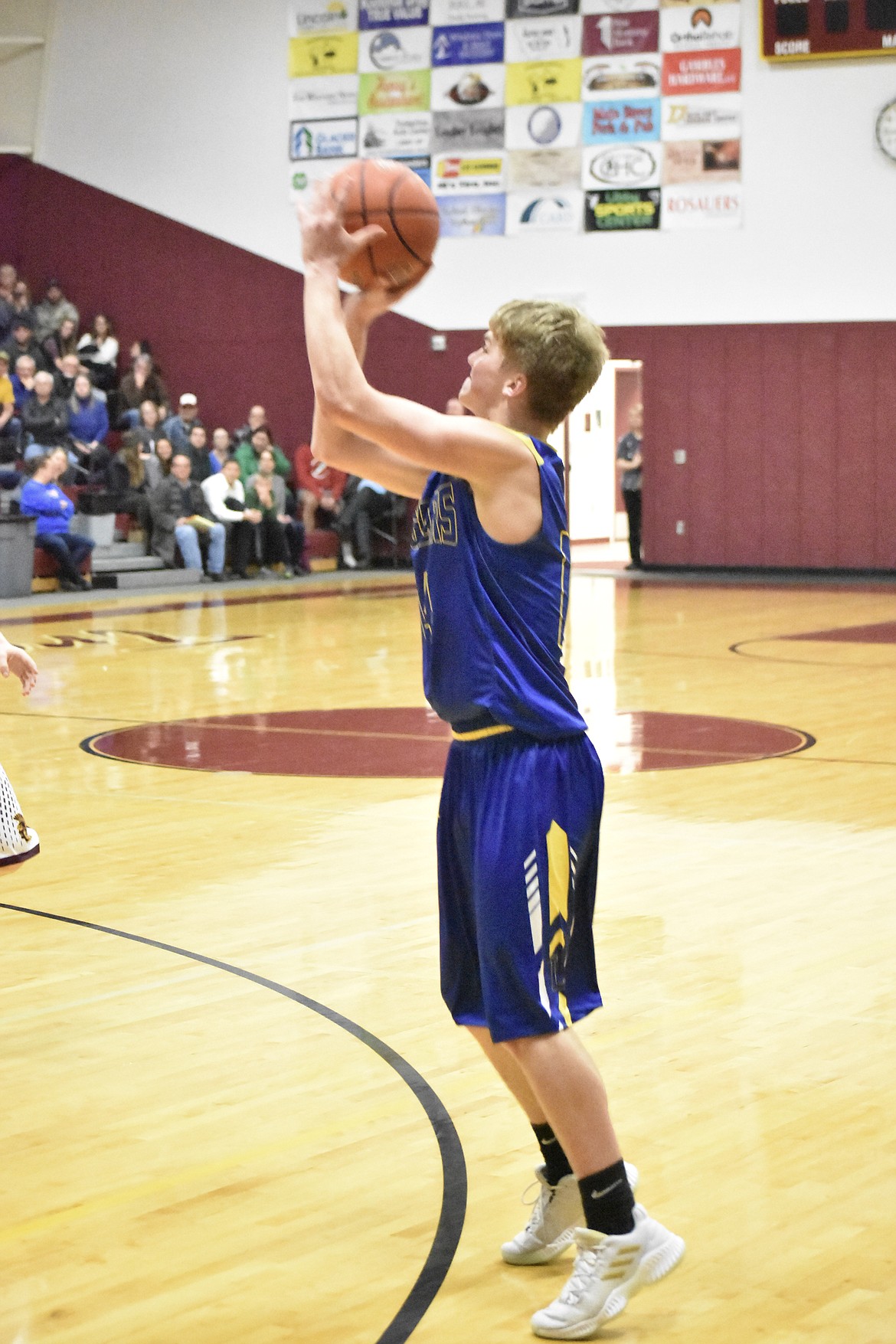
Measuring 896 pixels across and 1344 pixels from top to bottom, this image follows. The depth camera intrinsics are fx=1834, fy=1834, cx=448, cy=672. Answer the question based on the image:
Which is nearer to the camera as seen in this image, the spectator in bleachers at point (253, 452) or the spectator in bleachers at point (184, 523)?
the spectator in bleachers at point (184, 523)

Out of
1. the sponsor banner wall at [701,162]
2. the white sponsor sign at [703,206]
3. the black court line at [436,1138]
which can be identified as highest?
the sponsor banner wall at [701,162]

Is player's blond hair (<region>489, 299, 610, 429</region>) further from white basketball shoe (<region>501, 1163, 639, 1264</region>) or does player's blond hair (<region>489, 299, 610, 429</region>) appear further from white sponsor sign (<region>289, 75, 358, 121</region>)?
white sponsor sign (<region>289, 75, 358, 121</region>)

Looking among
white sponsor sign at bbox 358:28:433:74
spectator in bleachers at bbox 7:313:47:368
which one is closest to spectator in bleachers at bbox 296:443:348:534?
spectator in bleachers at bbox 7:313:47:368

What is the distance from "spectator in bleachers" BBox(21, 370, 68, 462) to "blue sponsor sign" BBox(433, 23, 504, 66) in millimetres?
6334

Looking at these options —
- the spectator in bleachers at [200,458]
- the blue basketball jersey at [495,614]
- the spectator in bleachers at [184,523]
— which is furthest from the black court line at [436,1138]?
the spectator in bleachers at [200,458]

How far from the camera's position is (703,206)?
20.4 metres

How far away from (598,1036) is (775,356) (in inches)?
685

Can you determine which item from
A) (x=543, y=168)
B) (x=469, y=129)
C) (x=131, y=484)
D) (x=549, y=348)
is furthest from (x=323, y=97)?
(x=549, y=348)

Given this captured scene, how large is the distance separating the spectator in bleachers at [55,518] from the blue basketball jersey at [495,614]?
47.9 feet

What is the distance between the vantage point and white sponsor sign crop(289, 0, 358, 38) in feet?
70.9

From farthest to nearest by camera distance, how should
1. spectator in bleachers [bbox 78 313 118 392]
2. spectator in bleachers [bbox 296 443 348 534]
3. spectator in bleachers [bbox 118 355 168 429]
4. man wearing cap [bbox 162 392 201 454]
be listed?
spectator in bleachers [bbox 296 443 348 534], spectator in bleachers [bbox 78 313 118 392], spectator in bleachers [bbox 118 355 168 429], man wearing cap [bbox 162 392 201 454]

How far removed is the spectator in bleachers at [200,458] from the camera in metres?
19.3

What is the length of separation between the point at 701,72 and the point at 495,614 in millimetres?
18851

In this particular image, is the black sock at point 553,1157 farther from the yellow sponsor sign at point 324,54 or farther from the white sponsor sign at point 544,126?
the yellow sponsor sign at point 324,54
